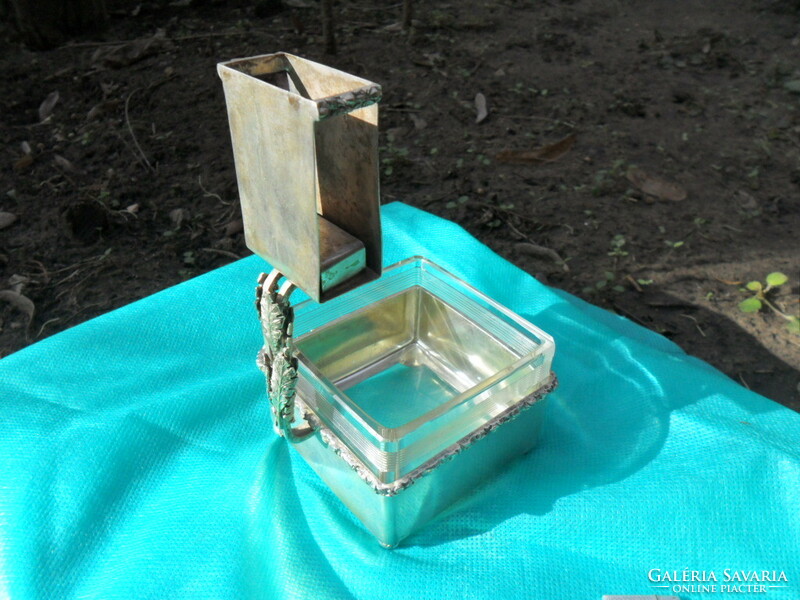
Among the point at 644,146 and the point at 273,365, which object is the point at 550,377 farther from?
the point at 644,146

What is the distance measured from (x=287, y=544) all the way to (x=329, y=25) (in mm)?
2602

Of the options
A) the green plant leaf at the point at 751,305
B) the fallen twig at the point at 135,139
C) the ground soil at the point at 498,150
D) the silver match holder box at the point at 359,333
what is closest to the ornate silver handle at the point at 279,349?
the silver match holder box at the point at 359,333

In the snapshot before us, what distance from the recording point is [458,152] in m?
2.54

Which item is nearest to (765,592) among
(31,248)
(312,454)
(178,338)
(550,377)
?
(550,377)

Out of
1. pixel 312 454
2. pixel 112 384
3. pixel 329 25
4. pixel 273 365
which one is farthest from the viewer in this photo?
pixel 329 25

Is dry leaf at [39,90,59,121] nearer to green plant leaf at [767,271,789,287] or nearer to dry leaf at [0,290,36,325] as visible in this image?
dry leaf at [0,290,36,325]

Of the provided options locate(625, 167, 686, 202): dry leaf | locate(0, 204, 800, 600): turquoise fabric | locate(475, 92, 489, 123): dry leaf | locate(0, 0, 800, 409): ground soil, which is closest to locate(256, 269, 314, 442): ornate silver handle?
locate(0, 204, 800, 600): turquoise fabric

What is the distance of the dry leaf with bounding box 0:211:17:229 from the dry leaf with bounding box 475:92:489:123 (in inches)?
69.9

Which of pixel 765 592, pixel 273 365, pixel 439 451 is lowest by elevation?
pixel 765 592

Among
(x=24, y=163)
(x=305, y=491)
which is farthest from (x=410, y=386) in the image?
(x=24, y=163)

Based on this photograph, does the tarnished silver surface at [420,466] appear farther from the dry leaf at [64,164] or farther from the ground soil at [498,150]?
the dry leaf at [64,164]

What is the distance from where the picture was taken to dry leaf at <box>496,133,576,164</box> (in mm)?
2484

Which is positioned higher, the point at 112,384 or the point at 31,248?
the point at 112,384

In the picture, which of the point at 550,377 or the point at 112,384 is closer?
the point at 550,377
